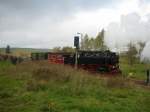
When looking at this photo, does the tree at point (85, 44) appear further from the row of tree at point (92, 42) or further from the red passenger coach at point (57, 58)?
the red passenger coach at point (57, 58)

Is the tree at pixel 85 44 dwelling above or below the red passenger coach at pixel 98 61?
above

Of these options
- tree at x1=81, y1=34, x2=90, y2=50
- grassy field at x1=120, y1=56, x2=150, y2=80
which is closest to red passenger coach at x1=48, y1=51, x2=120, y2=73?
grassy field at x1=120, y1=56, x2=150, y2=80

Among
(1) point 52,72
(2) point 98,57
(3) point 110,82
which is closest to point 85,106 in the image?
(3) point 110,82

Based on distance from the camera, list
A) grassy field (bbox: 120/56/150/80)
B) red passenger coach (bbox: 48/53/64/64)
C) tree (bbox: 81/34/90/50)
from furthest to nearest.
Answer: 1. tree (bbox: 81/34/90/50)
2. red passenger coach (bbox: 48/53/64/64)
3. grassy field (bbox: 120/56/150/80)

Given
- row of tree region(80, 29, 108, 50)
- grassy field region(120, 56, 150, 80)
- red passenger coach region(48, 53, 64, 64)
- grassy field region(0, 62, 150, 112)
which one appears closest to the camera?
grassy field region(0, 62, 150, 112)

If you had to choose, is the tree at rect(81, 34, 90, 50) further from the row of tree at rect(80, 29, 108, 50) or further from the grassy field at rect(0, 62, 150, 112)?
the grassy field at rect(0, 62, 150, 112)

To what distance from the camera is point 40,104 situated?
44.7 feet

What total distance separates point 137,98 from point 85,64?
18695mm

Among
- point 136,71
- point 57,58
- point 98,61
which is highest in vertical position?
point 57,58

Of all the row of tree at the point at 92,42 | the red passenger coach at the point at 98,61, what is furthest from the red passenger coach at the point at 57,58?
the row of tree at the point at 92,42

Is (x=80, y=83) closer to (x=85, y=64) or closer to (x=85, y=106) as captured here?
(x=85, y=106)

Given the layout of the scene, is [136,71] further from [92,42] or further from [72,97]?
[92,42]

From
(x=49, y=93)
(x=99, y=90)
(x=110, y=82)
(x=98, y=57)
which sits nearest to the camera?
(x=49, y=93)

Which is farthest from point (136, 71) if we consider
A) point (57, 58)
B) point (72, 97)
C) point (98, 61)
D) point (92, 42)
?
point (92, 42)
